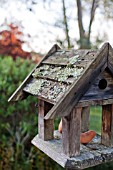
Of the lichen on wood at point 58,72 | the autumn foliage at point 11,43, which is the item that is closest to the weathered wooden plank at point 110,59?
the lichen on wood at point 58,72

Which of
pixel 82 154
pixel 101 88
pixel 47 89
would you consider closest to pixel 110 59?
pixel 101 88

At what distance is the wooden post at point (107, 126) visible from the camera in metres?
1.07

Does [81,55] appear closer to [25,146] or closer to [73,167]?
[73,167]

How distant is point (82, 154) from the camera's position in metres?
1.01

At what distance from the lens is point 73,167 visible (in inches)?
36.9

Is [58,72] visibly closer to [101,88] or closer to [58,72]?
[58,72]

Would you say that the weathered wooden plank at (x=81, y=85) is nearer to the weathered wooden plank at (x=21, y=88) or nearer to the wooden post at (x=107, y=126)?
the wooden post at (x=107, y=126)

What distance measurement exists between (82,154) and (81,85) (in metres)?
0.27

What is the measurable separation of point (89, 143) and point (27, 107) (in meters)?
1.47

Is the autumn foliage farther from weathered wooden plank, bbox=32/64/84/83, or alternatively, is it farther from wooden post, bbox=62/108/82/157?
wooden post, bbox=62/108/82/157

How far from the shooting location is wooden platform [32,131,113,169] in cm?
95

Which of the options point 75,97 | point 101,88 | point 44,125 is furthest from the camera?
point 44,125

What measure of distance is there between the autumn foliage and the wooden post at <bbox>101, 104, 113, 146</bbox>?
2605mm

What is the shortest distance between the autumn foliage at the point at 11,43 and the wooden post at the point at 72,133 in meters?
2.68
